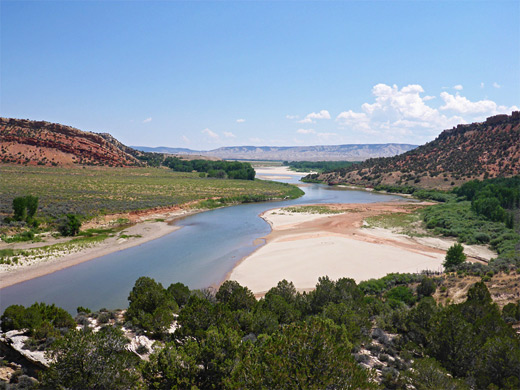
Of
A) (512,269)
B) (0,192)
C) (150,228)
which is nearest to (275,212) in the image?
(150,228)

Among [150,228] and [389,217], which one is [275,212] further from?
[150,228]

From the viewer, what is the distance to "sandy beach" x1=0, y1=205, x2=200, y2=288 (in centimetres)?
2398

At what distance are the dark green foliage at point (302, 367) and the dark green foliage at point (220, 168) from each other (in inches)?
3997

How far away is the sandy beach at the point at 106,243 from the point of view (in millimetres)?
23984

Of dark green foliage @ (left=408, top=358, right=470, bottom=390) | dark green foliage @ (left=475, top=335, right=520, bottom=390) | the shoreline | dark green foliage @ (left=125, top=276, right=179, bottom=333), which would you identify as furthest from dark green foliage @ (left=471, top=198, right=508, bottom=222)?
dark green foliage @ (left=125, top=276, right=179, bottom=333)

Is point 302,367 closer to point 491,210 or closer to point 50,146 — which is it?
A: point 491,210

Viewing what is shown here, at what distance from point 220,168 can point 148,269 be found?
96565 mm

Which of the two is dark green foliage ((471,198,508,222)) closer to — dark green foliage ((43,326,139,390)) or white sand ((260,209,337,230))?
white sand ((260,209,337,230))

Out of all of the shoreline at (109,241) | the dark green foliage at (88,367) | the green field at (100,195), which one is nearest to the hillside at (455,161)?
the green field at (100,195)

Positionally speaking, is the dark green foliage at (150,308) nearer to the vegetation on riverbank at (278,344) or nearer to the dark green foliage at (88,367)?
the vegetation on riverbank at (278,344)

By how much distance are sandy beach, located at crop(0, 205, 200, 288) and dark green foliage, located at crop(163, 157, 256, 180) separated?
55506mm

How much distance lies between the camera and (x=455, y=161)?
96.8 metres

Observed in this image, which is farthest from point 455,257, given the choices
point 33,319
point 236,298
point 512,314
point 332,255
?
point 33,319

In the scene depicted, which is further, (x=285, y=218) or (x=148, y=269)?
(x=285, y=218)
